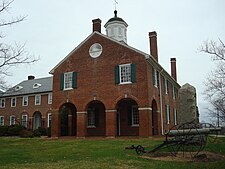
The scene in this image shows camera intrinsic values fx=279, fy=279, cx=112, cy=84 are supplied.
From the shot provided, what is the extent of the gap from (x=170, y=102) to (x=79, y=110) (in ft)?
34.9

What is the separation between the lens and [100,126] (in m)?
25.0

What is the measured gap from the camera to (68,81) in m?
25.1

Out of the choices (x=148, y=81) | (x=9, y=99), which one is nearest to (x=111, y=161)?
(x=148, y=81)

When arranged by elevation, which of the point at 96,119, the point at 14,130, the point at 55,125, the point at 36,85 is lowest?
the point at 14,130

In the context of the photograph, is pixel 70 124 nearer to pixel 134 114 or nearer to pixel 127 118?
pixel 127 118

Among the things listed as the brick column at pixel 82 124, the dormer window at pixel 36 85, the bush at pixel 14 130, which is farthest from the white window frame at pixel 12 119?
the brick column at pixel 82 124

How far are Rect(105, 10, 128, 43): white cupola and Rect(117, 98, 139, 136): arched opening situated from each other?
781 cm

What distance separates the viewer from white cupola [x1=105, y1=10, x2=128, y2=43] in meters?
29.2

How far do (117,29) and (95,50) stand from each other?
6.21 m

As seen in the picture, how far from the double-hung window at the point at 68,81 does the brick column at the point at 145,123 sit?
6.76m

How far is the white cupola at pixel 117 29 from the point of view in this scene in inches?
1148

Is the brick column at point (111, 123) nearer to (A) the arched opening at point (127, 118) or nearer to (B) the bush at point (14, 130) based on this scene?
(A) the arched opening at point (127, 118)

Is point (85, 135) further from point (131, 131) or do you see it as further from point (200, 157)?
point (200, 157)

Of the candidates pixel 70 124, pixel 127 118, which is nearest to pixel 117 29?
pixel 127 118
